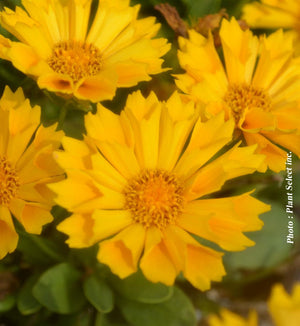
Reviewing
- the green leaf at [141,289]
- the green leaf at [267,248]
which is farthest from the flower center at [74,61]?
the green leaf at [267,248]

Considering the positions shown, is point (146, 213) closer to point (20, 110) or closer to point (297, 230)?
point (20, 110)

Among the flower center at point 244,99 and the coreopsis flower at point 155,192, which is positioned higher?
the flower center at point 244,99

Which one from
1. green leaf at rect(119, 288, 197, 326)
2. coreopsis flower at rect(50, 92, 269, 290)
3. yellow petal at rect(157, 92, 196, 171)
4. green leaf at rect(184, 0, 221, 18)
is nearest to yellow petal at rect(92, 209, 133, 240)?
coreopsis flower at rect(50, 92, 269, 290)

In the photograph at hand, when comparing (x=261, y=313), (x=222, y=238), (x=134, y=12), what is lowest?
(x=261, y=313)

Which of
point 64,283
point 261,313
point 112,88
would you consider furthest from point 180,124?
point 261,313

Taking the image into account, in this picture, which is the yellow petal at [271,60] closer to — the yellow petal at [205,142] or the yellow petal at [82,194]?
the yellow petal at [205,142]

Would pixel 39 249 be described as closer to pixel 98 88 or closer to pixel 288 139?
pixel 98 88
